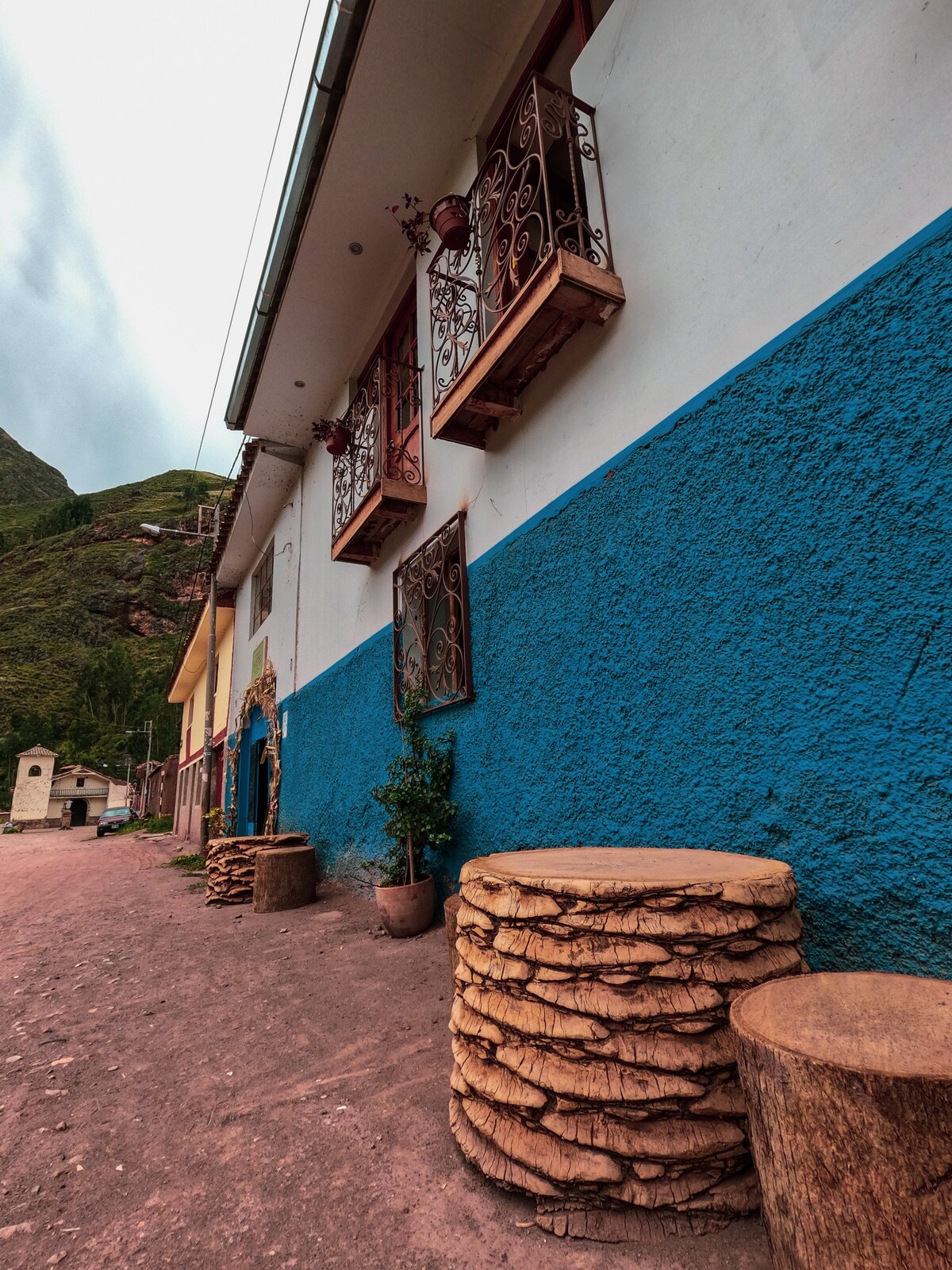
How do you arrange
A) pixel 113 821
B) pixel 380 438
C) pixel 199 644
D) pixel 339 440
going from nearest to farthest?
pixel 380 438, pixel 339 440, pixel 199 644, pixel 113 821

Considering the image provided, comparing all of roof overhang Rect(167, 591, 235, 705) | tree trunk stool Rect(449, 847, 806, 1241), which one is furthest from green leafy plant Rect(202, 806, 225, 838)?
tree trunk stool Rect(449, 847, 806, 1241)

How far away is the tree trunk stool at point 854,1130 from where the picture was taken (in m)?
0.86

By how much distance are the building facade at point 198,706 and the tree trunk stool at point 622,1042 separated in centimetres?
1155

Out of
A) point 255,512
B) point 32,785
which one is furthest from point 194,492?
point 255,512

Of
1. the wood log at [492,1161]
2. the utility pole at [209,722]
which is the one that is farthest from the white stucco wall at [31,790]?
the wood log at [492,1161]

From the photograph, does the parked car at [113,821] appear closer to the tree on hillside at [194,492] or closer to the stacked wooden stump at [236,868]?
the stacked wooden stump at [236,868]

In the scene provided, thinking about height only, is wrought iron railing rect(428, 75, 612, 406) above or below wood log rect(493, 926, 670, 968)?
above

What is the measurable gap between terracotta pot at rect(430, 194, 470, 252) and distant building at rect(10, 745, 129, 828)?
41.9 meters

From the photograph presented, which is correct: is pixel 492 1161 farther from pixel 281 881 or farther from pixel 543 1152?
pixel 281 881

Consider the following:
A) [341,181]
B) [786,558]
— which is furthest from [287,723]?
[786,558]

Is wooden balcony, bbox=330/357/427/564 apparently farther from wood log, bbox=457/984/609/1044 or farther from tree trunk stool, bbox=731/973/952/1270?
tree trunk stool, bbox=731/973/952/1270

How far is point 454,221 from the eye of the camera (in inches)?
152

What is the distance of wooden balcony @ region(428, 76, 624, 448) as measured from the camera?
2.78 m

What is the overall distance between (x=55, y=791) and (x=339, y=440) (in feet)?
150
